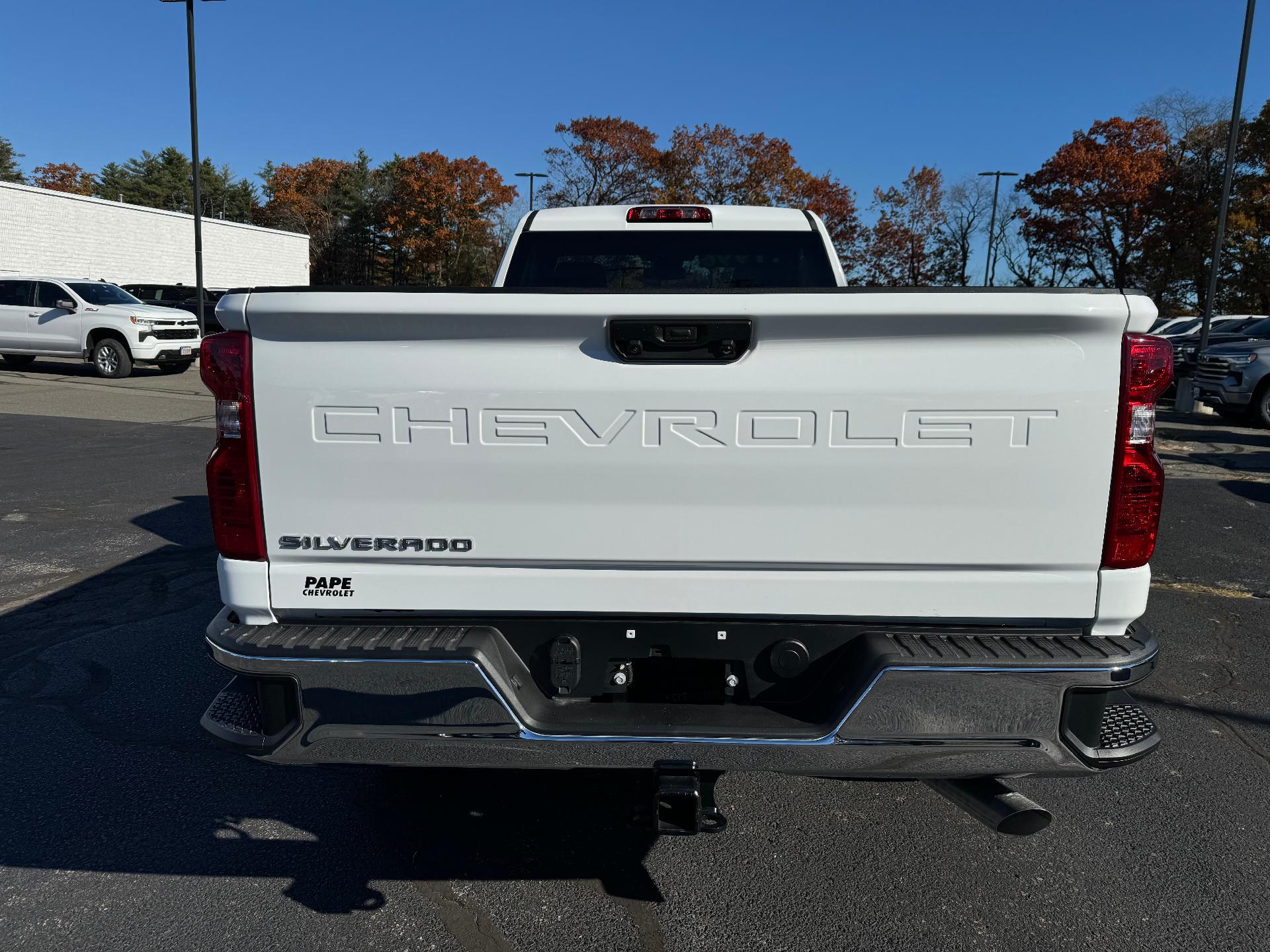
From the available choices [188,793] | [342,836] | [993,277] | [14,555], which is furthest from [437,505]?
[993,277]

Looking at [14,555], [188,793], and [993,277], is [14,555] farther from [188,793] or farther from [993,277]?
[993,277]

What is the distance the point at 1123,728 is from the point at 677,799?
121 cm

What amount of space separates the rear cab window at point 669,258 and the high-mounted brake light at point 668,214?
0.07 m

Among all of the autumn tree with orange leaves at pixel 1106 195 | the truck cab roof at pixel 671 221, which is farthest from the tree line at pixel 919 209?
the truck cab roof at pixel 671 221

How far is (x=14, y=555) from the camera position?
255 inches

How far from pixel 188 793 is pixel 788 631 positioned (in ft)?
7.82

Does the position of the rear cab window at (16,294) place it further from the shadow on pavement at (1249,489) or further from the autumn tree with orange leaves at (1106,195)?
the autumn tree with orange leaves at (1106,195)

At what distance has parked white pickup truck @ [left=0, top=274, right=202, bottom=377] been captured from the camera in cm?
1873

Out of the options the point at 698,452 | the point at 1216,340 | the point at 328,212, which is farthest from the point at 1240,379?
the point at 328,212

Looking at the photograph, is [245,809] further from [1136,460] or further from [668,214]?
[668,214]

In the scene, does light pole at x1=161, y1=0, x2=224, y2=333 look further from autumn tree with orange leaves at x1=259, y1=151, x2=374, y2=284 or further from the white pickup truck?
autumn tree with orange leaves at x1=259, y1=151, x2=374, y2=284

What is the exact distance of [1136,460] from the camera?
2.30 m

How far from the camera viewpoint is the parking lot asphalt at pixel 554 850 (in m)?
2.65

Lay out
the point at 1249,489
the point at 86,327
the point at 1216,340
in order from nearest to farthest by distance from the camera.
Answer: the point at 1249,489, the point at 1216,340, the point at 86,327
